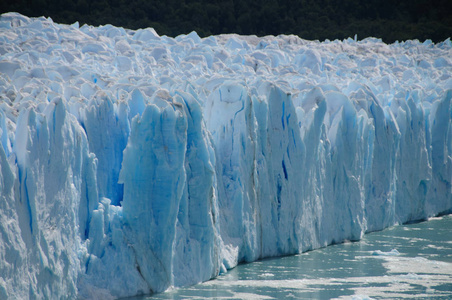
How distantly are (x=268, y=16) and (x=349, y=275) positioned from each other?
25.4 metres

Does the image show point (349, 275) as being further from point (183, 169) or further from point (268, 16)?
point (268, 16)

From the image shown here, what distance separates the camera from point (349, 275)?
8.94 meters

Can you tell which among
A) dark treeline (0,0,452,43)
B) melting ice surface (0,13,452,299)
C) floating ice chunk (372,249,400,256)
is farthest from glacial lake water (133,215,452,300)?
dark treeline (0,0,452,43)

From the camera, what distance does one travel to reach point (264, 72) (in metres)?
14.5

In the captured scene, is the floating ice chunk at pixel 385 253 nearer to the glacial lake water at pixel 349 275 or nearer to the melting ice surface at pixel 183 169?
the glacial lake water at pixel 349 275

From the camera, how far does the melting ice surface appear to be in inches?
256

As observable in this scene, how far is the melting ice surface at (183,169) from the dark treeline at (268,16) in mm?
15132

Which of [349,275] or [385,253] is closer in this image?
[349,275]

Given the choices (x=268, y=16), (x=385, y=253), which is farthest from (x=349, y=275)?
(x=268, y=16)

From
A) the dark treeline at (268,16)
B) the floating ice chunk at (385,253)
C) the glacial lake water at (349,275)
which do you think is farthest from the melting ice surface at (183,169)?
the dark treeline at (268,16)

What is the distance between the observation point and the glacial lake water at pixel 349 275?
7957 millimetres

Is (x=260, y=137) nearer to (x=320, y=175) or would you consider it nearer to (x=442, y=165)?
(x=320, y=175)

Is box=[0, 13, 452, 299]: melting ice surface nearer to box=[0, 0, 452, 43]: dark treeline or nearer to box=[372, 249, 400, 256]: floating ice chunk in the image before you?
box=[372, 249, 400, 256]: floating ice chunk

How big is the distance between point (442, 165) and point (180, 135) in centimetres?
716
